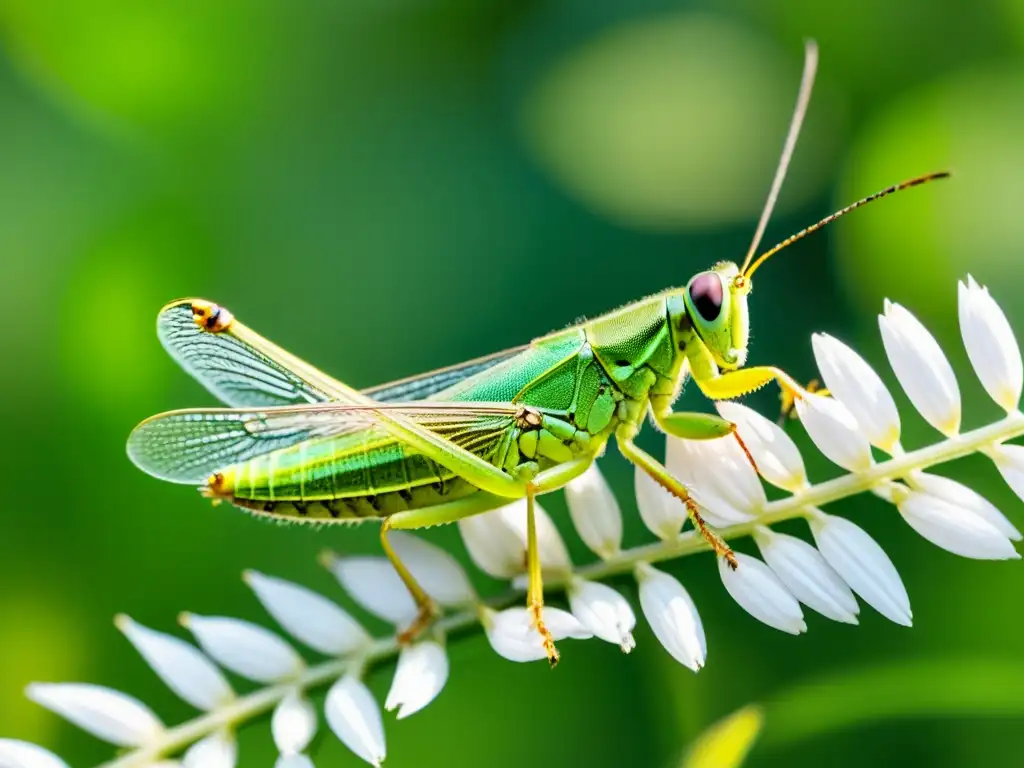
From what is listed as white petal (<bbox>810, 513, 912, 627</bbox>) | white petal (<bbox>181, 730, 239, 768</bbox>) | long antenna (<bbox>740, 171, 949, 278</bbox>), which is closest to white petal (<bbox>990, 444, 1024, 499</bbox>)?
white petal (<bbox>810, 513, 912, 627</bbox>)

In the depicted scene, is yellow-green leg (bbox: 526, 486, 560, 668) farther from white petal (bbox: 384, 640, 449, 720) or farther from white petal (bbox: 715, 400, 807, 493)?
white petal (bbox: 715, 400, 807, 493)

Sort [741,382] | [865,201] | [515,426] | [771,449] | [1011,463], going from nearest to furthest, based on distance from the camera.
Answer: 1. [1011,463]
2. [771,449]
3. [865,201]
4. [741,382]
5. [515,426]

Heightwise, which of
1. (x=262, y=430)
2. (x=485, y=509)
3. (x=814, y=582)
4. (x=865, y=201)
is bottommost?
(x=814, y=582)

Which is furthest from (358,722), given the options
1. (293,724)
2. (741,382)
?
(741,382)

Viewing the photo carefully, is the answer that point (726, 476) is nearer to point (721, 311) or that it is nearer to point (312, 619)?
point (312, 619)

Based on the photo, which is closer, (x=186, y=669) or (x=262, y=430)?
(x=186, y=669)

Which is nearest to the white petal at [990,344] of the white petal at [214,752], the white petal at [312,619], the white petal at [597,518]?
the white petal at [597,518]
